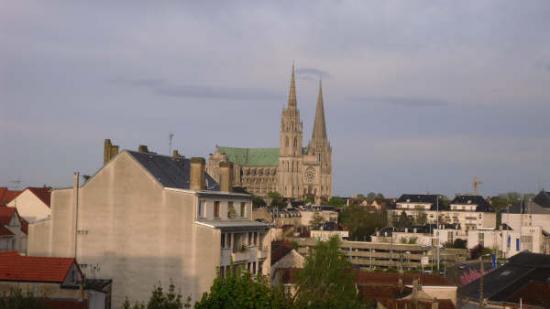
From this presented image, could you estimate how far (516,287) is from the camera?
4841 centimetres

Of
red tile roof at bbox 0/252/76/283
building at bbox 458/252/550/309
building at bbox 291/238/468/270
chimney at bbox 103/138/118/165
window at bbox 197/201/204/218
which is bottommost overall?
building at bbox 291/238/468/270

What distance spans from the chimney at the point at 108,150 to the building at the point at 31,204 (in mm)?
38743

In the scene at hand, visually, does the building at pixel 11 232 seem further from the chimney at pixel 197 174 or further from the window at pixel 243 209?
the chimney at pixel 197 174

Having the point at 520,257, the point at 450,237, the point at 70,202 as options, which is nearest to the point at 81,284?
the point at 70,202

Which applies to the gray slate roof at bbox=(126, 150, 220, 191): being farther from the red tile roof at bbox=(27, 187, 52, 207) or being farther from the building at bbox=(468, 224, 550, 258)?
the building at bbox=(468, 224, 550, 258)

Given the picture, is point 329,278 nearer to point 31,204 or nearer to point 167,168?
point 167,168

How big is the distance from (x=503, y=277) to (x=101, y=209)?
2459 centimetres

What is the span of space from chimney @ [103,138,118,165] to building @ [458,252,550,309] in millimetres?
21804

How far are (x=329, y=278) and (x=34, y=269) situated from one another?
15723mm

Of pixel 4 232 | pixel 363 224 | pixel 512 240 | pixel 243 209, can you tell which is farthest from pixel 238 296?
pixel 363 224

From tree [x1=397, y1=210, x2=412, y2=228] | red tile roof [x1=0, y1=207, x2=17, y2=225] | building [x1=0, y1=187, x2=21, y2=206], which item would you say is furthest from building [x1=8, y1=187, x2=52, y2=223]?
tree [x1=397, y1=210, x2=412, y2=228]

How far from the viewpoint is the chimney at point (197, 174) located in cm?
4750

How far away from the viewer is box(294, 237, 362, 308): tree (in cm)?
4166

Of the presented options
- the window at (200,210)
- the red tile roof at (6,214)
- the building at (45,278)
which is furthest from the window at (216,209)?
the red tile roof at (6,214)
